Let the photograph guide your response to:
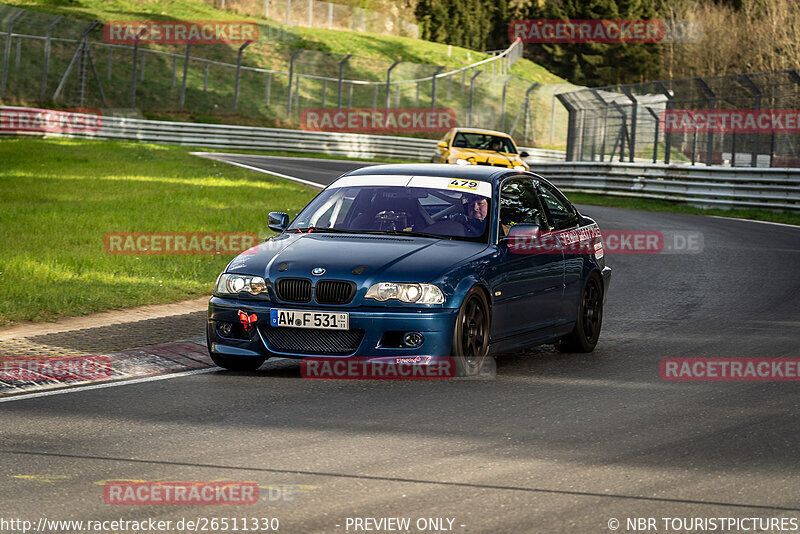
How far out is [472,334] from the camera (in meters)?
8.52

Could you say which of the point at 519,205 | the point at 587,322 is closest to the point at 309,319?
the point at 519,205

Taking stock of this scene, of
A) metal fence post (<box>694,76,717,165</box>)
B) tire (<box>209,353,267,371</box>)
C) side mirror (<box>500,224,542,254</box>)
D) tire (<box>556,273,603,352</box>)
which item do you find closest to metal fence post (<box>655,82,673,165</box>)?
metal fence post (<box>694,76,717,165</box>)

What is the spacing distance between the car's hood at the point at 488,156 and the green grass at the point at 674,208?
3.02 m

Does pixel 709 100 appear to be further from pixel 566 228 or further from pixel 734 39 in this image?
pixel 734 39

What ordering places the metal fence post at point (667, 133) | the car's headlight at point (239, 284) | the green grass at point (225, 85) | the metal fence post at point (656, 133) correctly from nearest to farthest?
the car's headlight at point (239, 284)
the metal fence post at point (667, 133)
the metal fence post at point (656, 133)
the green grass at point (225, 85)

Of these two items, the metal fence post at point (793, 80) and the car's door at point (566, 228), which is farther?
the metal fence post at point (793, 80)

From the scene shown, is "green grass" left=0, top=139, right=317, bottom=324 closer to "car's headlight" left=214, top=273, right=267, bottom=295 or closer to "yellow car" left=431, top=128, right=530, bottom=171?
"car's headlight" left=214, top=273, right=267, bottom=295

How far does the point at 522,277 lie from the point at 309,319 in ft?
5.97

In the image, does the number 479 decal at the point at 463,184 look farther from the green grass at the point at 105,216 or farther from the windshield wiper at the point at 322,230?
the green grass at the point at 105,216

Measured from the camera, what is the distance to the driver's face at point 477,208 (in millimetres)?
9289

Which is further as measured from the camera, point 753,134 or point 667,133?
point 667,133

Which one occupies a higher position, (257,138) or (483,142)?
(483,142)

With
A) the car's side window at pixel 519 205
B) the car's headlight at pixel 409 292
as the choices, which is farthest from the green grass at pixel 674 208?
the car's headlight at pixel 409 292

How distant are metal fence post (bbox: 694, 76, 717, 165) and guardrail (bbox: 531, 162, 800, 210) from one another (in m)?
0.42
